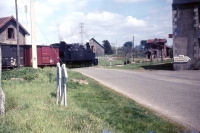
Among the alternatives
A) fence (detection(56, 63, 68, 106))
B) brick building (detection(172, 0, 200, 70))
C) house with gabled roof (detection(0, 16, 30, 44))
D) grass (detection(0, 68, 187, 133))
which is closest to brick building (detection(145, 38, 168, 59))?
house with gabled roof (detection(0, 16, 30, 44))

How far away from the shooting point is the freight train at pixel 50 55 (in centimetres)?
2159

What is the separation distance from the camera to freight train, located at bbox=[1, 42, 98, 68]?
70.8ft

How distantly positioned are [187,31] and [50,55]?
15129 millimetres

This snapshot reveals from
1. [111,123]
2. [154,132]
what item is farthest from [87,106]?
[154,132]

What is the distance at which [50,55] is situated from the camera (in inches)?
1028

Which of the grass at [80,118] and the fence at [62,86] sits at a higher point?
the fence at [62,86]

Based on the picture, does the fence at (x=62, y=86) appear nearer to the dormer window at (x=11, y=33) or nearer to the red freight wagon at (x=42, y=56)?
the red freight wagon at (x=42, y=56)

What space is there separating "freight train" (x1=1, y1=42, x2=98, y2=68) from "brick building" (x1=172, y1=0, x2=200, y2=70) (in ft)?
36.1

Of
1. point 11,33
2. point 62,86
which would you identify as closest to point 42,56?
point 11,33

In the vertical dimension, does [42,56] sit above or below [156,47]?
below

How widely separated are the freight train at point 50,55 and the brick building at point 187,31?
11.0 metres

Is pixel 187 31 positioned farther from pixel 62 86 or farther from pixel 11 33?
pixel 11 33

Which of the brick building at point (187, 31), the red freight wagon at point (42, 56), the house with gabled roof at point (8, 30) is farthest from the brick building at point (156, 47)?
the brick building at point (187, 31)

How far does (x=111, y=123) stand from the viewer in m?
5.83
